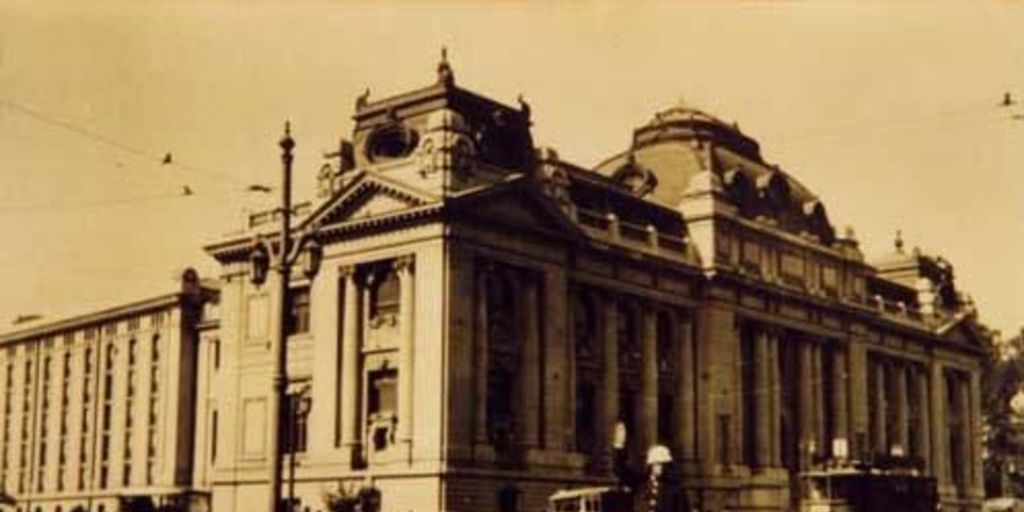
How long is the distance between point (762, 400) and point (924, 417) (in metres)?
17.4

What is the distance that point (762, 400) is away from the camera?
61750mm

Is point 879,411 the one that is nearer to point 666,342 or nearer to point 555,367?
point 666,342

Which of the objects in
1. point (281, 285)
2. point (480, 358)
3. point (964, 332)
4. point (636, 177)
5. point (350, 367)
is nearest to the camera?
point (281, 285)

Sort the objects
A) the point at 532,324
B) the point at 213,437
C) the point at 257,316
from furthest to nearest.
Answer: the point at 213,437
the point at 257,316
the point at 532,324

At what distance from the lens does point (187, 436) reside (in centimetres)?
6519

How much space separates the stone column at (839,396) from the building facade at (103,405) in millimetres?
28189

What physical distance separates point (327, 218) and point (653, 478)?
1803 cm

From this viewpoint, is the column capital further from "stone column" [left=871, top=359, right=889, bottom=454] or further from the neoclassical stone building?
"stone column" [left=871, top=359, right=889, bottom=454]

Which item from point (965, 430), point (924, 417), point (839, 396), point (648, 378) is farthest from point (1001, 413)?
point (648, 378)

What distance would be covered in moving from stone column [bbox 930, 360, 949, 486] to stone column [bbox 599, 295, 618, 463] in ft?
91.8

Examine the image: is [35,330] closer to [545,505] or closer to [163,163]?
[545,505]

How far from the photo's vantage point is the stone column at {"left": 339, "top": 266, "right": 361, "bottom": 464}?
4831 cm

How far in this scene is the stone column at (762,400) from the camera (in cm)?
6119

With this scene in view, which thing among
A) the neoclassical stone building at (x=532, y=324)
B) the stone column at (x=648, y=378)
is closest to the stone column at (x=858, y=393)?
the neoclassical stone building at (x=532, y=324)
